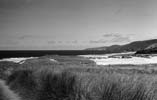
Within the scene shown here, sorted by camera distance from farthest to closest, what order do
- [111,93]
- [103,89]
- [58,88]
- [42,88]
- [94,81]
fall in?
[42,88] < [58,88] < [94,81] < [103,89] < [111,93]

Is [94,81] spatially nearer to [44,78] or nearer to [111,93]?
[111,93]

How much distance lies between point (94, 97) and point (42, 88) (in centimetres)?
353

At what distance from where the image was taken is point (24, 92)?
348 inches

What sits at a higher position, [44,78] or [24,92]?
[44,78]

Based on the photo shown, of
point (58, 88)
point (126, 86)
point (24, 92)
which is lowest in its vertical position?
point (24, 92)

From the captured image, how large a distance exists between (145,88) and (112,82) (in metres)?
1.09

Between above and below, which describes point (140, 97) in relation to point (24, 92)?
above

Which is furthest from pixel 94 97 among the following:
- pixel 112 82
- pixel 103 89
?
pixel 112 82

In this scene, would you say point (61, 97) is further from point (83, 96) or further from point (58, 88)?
point (83, 96)

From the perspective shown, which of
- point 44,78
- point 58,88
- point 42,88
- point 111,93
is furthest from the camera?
point 44,78

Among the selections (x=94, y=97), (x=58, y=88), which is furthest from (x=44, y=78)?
(x=94, y=97)

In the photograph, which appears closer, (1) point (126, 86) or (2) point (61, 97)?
(1) point (126, 86)

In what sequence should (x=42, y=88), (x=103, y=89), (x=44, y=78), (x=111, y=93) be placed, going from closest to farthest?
1. (x=111, y=93)
2. (x=103, y=89)
3. (x=42, y=88)
4. (x=44, y=78)

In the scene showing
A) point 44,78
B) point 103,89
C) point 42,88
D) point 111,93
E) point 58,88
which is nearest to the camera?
point 111,93
